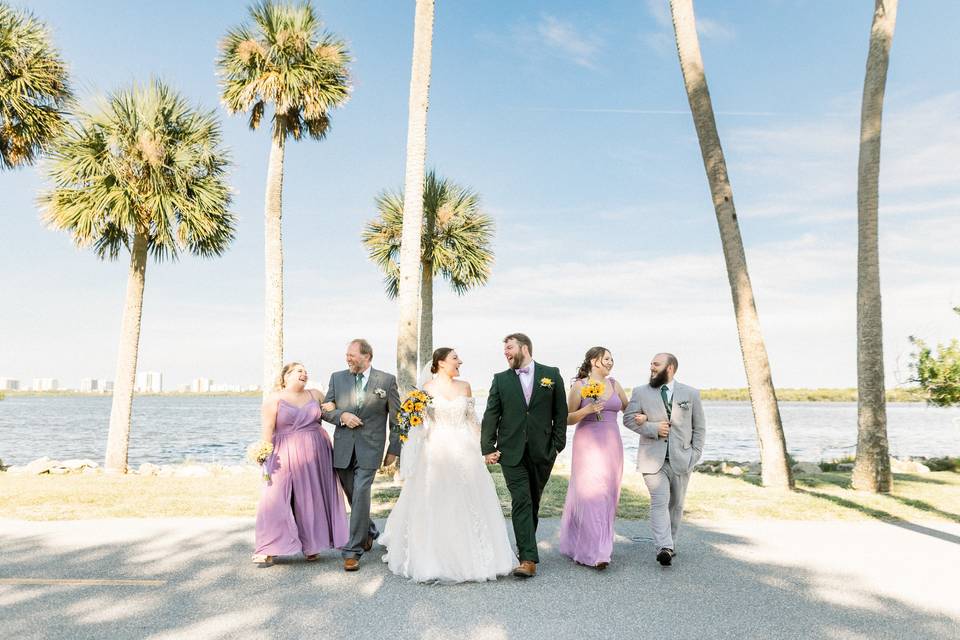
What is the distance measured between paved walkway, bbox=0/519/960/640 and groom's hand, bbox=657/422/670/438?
3.99ft

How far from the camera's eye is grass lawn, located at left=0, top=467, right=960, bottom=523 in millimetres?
9445

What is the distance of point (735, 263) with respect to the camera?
12.7m

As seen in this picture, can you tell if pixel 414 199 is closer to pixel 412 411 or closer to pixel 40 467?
pixel 412 411

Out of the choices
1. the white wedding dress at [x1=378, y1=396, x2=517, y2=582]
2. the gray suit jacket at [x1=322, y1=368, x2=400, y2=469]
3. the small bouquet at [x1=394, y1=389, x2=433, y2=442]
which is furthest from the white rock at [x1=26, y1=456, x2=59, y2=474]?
the small bouquet at [x1=394, y1=389, x2=433, y2=442]

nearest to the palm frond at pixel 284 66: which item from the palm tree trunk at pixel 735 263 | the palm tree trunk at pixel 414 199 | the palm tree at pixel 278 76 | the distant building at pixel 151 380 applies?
the palm tree at pixel 278 76

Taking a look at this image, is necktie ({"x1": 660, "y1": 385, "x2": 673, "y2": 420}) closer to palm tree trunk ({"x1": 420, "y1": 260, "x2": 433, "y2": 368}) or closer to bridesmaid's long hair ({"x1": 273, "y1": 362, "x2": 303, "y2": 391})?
bridesmaid's long hair ({"x1": 273, "y1": 362, "x2": 303, "y2": 391})

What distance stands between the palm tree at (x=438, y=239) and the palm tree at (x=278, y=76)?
5.95 metres

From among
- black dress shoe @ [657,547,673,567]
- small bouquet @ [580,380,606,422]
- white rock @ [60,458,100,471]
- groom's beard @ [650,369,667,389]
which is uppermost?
groom's beard @ [650,369,667,389]

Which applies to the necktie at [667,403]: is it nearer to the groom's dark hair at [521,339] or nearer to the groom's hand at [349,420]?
the groom's dark hair at [521,339]

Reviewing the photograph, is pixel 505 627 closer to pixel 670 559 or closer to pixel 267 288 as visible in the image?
pixel 670 559


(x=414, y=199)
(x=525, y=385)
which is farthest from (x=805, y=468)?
(x=525, y=385)

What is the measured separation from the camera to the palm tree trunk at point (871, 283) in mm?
11703

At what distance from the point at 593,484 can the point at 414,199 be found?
7328mm

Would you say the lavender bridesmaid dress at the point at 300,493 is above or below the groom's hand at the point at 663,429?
below
